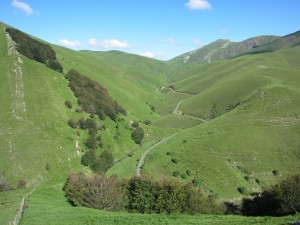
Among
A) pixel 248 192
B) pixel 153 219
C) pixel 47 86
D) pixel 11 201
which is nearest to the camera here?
pixel 153 219

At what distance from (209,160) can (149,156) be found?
1538 centimetres

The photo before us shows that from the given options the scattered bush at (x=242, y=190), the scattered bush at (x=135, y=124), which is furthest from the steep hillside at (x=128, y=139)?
the scattered bush at (x=135, y=124)

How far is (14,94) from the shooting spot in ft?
257

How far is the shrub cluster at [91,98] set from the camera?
91.5 metres

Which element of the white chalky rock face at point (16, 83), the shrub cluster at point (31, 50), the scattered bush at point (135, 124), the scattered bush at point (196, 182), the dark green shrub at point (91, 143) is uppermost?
the shrub cluster at point (31, 50)

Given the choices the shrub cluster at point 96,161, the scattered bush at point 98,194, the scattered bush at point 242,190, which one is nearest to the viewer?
the scattered bush at point 98,194

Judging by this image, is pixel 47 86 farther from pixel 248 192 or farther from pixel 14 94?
A: pixel 248 192

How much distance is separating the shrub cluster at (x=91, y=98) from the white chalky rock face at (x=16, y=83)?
15587 mm

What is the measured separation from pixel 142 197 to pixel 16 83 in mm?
54555

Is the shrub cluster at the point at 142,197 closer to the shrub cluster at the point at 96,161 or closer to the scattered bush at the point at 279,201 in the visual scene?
the scattered bush at the point at 279,201

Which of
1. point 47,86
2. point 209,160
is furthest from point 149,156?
point 47,86

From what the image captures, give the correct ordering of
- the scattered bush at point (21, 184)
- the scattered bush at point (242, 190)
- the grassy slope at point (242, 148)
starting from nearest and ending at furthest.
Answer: the scattered bush at point (21, 184) → the scattered bush at point (242, 190) → the grassy slope at point (242, 148)

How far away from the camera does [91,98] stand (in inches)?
3780

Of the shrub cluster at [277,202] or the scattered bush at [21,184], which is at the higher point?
the shrub cluster at [277,202]
